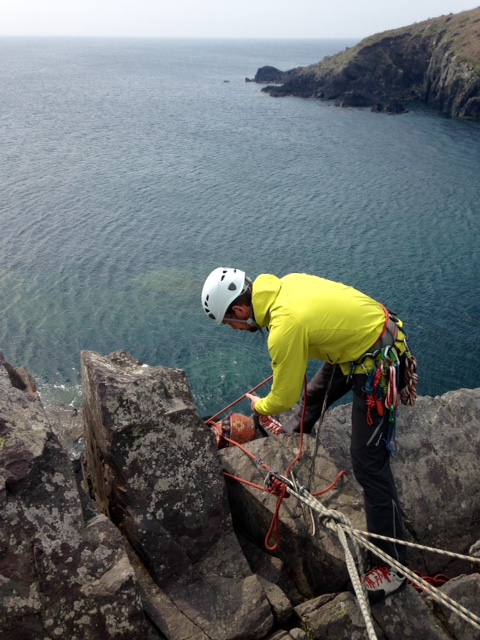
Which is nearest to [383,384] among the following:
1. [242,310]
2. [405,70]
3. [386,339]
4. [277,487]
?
[386,339]

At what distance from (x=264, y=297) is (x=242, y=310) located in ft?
1.18

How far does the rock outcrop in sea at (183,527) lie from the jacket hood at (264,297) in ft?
4.81

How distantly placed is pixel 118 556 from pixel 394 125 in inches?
3036

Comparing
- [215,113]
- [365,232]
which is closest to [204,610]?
[365,232]

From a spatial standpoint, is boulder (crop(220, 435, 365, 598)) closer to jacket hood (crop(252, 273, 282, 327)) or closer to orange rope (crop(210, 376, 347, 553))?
orange rope (crop(210, 376, 347, 553))

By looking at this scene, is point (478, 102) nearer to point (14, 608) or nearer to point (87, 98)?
point (87, 98)

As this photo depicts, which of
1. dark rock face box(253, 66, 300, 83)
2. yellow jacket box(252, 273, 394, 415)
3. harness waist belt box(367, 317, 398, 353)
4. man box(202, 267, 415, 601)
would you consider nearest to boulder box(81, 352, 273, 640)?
man box(202, 267, 415, 601)

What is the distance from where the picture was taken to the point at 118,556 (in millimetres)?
5578

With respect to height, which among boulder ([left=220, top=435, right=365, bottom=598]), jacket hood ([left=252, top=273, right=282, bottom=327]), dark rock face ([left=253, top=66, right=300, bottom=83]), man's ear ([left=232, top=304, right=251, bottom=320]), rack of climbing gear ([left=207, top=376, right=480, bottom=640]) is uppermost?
dark rock face ([left=253, top=66, right=300, bottom=83])

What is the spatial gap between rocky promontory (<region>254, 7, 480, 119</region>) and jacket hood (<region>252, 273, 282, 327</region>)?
85658 mm

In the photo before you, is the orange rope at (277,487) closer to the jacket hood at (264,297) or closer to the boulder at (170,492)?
the boulder at (170,492)

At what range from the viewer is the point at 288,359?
6.09 meters

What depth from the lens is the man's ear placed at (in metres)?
6.54

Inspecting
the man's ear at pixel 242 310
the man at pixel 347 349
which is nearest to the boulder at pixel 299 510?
the man at pixel 347 349
